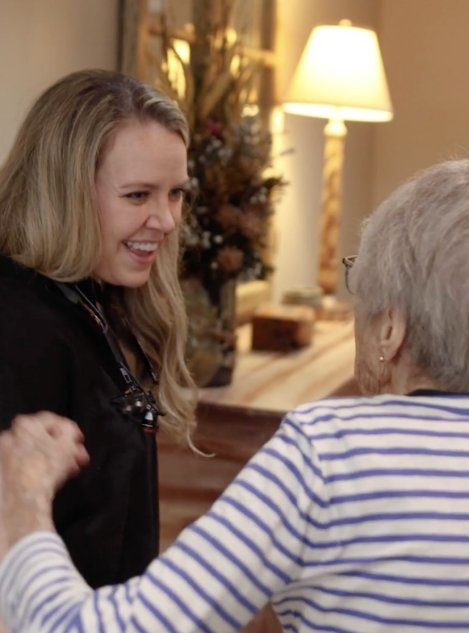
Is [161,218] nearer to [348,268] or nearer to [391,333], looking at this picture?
[348,268]

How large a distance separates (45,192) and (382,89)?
2.69m

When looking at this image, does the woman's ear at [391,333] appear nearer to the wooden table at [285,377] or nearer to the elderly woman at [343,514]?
the elderly woman at [343,514]

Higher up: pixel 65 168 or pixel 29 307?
pixel 65 168

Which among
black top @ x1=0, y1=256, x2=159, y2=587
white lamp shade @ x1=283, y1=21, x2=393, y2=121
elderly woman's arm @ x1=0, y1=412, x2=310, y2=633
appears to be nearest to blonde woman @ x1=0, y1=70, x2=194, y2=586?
black top @ x1=0, y1=256, x2=159, y2=587

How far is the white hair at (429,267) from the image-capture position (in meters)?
1.14

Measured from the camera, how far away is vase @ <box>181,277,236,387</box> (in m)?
2.90

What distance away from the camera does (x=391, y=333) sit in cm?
120

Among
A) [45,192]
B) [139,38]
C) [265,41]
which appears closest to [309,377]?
[139,38]

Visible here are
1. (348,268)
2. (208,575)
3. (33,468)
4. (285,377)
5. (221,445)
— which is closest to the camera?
(208,575)

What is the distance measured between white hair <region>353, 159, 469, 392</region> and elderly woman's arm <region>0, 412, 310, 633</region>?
0.16 metres

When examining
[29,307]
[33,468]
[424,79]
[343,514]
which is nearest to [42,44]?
[29,307]

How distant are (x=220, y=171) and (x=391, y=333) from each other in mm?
1740

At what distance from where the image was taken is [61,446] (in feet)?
3.92

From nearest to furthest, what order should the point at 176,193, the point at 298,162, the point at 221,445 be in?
the point at 176,193 → the point at 221,445 → the point at 298,162
